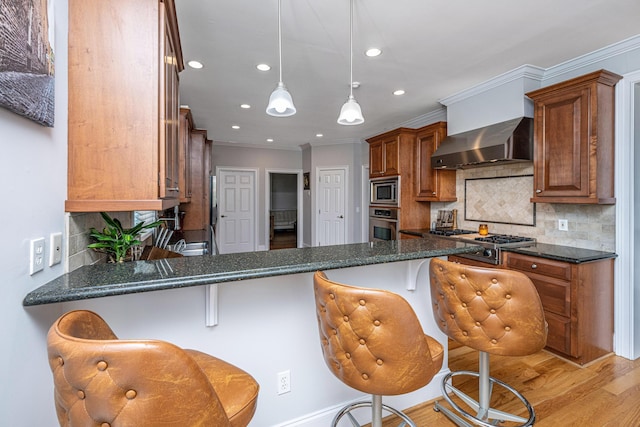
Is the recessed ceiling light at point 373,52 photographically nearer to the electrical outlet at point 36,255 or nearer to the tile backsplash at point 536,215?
the tile backsplash at point 536,215

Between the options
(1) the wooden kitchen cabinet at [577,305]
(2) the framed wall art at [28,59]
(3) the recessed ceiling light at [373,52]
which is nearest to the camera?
(2) the framed wall art at [28,59]

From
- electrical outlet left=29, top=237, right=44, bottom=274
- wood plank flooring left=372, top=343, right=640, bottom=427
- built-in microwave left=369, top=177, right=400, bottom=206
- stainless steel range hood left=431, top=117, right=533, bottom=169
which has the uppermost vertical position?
stainless steel range hood left=431, top=117, right=533, bottom=169

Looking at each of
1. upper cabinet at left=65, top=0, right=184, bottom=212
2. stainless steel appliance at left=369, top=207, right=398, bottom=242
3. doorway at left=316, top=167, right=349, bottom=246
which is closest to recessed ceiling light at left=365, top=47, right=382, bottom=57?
upper cabinet at left=65, top=0, right=184, bottom=212

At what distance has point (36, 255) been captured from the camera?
104 cm

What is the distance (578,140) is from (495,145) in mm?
623

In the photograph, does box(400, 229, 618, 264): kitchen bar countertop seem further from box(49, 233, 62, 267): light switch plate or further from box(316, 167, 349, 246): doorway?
box(316, 167, 349, 246): doorway

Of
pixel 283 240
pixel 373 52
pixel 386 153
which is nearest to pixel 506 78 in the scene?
pixel 373 52

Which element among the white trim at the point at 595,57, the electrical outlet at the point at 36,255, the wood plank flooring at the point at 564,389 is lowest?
the wood plank flooring at the point at 564,389

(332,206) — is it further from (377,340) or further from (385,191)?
(377,340)

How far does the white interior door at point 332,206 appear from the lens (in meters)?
6.45

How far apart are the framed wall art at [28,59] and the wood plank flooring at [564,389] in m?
2.15

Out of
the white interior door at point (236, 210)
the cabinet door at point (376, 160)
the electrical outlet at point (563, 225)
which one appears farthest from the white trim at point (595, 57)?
the white interior door at point (236, 210)

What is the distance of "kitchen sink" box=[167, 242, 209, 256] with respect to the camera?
9.25 feet

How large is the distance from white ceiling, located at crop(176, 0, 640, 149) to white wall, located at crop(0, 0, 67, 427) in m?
1.37
